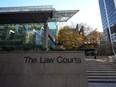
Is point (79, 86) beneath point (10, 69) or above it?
beneath

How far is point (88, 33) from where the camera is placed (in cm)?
4025

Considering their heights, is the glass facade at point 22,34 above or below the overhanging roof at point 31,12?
below

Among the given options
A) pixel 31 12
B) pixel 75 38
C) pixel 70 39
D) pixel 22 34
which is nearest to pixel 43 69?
pixel 31 12

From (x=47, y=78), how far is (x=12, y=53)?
7.57ft

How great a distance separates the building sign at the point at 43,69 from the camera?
7.56m

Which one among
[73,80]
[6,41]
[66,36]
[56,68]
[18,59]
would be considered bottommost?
[73,80]

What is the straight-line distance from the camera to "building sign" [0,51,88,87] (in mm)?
7562

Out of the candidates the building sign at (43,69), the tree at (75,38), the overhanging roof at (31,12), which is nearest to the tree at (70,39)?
the tree at (75,38)

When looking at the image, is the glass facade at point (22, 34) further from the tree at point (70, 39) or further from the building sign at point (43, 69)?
the building sign at point (43, 69)

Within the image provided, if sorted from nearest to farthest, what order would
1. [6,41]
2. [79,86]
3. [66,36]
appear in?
[79,86], [6,41], [66,36]

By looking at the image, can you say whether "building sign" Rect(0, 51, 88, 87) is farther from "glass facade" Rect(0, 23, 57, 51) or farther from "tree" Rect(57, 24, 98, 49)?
"tree" Rect(57, 24, 98, 49)

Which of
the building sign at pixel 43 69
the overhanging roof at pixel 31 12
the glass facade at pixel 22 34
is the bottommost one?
the building sign at pixel 43 69

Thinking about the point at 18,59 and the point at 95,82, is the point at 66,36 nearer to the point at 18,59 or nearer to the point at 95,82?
the point at 95,82

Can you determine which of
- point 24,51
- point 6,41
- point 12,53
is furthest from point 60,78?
point 6,41
